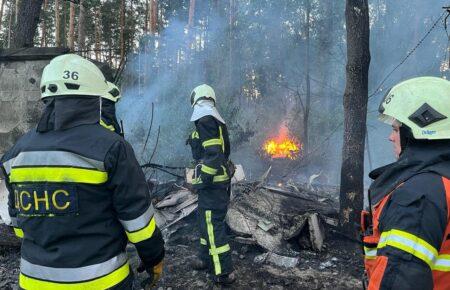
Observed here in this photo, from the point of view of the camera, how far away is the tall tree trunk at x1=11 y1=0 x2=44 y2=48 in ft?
26.2

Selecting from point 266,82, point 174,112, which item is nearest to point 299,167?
point 174,112

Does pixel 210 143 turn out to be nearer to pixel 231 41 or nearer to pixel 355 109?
pixel 355 109

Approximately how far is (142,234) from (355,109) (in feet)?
16.3

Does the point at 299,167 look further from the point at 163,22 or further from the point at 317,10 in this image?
the point at 163,22

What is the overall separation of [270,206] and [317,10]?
77.6 ft

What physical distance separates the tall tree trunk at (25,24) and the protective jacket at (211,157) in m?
5.28

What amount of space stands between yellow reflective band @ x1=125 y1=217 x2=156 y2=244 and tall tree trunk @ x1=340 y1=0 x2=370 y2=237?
470 centimetres

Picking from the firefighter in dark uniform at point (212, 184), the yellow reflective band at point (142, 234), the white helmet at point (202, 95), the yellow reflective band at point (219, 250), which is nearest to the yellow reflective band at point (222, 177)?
the firefighter in dark uniform at point (212, 184)

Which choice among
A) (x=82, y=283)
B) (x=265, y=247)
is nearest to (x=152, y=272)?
(x=82, y=283)

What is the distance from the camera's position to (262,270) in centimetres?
550

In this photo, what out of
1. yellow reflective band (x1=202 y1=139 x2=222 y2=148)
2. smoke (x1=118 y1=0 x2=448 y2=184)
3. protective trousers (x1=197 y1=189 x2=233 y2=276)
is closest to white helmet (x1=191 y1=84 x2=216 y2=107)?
yellow reflective band (x1=202 y1=139 x2=222 y2=148)

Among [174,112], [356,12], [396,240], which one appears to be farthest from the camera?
[174,112]

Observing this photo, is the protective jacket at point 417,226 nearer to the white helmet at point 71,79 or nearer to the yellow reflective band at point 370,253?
the yellow reflective band at point 370,253

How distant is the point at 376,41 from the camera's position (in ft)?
85.7
